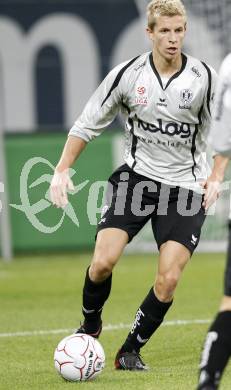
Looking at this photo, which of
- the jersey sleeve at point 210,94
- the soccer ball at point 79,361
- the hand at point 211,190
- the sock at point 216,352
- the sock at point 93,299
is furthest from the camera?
the sock at point 93,299

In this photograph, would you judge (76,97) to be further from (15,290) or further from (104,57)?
(15,290)

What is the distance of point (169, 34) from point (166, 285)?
1.49 metres

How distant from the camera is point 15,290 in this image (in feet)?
40.5

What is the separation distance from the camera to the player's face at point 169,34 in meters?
7.18

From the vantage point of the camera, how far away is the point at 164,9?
7.20 meters

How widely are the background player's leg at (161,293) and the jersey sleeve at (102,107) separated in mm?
871

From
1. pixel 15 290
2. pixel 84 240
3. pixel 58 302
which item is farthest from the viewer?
pixel 84 240

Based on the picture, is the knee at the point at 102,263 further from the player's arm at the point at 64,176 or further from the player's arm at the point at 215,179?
the player's arm at the point at 215,179

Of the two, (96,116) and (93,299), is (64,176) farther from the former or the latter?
(93,299)

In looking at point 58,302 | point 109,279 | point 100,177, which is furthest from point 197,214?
point 100,177

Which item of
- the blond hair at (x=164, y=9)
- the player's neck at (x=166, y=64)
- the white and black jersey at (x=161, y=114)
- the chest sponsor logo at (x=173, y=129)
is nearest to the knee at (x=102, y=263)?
the white and black jersey at (x=161, y=114)

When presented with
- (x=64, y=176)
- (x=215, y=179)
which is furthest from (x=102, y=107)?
(x=215, y=179)

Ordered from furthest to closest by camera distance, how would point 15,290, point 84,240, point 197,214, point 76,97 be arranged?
point 76,97, point 84,240, point 15,290, point 197,214

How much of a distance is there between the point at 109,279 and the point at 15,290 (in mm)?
4979
